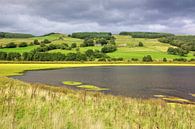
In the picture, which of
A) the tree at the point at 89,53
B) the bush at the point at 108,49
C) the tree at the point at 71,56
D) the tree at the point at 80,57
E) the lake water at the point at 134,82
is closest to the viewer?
the lake water at the point at 134,82

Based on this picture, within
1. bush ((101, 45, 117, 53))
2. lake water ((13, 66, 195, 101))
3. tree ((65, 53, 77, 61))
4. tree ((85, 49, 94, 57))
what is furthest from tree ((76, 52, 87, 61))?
lake water ((13, 66, 195, 101))

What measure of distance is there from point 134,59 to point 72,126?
112m

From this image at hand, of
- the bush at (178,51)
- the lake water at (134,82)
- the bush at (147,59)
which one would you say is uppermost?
the bush at (178,51)

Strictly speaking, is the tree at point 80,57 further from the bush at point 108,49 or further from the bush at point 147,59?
the bush at point 147,59

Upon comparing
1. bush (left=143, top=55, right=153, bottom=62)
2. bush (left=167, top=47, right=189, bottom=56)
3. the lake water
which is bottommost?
bush (left=143, top=55, right=153, bottom=62)

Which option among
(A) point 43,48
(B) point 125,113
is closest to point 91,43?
(A) point 43,48

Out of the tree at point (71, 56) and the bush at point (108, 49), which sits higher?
the bush at point (108, 49)

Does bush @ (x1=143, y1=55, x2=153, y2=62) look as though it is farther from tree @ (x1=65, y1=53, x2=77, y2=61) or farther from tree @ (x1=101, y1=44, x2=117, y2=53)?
tree @ (x1=65, y1=53, x2=77, y2=61)

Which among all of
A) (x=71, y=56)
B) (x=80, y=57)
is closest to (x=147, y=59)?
(x=80, y=57)

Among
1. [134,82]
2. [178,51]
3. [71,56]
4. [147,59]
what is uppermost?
[178,51]

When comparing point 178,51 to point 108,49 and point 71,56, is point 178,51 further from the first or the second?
point 71,56

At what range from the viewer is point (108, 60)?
11638 centimetres

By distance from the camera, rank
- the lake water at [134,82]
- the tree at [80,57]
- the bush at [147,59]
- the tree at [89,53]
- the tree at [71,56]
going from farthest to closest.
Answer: the tree at [89,53] → the bush at [147,59] → the tree at [80,57] → the tree at [71,56] → the lake water at [134,82]

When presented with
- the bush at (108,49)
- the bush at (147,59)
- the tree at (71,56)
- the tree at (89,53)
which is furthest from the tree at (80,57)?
the bush at (147,59)
